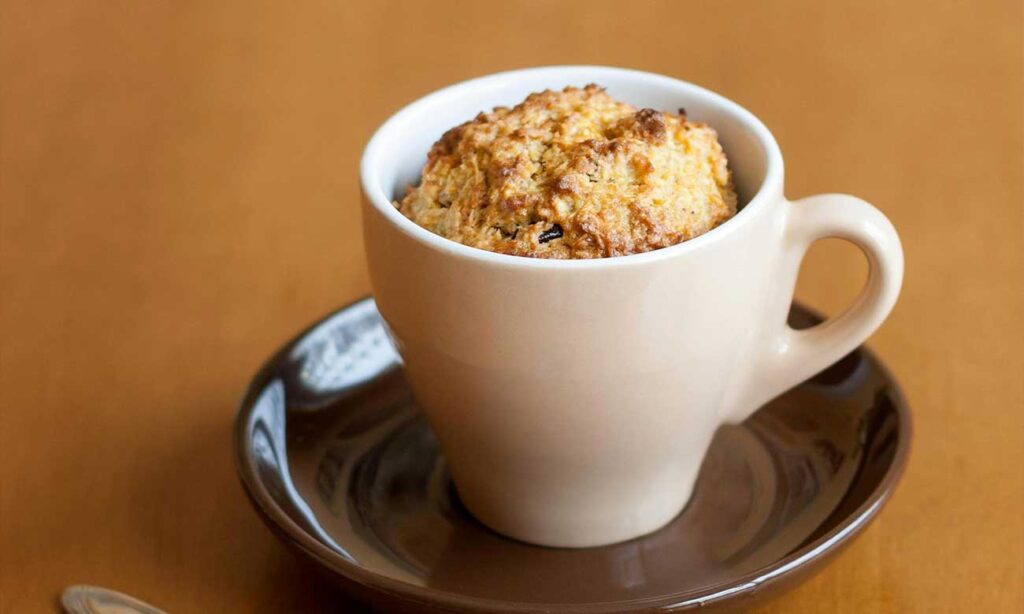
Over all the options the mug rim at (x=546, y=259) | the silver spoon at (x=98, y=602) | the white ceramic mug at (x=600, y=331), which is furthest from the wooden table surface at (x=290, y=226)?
the mug rim at (x=546, y=259)

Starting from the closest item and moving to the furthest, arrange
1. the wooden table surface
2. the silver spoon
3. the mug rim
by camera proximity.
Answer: the mug rim, the silver spoon, the wooden table surface

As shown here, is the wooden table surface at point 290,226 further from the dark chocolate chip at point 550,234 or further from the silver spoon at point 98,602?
the dark chocolate chip at point 550,234

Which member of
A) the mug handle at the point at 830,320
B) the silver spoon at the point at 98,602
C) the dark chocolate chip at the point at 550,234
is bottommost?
the silver spoon at the point at 98,602

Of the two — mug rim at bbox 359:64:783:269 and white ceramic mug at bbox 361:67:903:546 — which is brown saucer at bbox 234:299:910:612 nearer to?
white ceramic mug at bbox 361:67:903:546

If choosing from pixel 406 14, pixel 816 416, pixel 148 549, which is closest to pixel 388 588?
pixel 148 549

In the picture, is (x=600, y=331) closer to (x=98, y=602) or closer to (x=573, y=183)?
(x=573, y=183)

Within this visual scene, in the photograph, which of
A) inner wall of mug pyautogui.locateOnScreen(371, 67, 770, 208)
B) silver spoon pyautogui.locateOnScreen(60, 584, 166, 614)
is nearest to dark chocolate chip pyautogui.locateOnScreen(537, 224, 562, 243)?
inner wall of mug pyautogui.locateOnScreen(371, 67, 770, 208)
